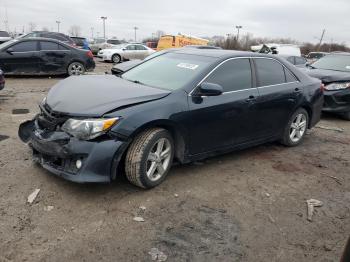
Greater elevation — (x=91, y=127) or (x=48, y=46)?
(x=48, y=46)

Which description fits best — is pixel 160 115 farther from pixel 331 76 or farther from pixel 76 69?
pixel 76 69

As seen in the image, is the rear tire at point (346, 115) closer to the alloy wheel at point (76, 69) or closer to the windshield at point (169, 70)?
the windshield at point (169, 70)

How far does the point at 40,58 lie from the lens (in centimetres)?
1226

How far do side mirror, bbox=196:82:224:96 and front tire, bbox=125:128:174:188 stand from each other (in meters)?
0.66

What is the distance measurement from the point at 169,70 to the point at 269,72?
1643mm

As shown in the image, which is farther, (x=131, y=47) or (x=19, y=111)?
(x=131, y=47)

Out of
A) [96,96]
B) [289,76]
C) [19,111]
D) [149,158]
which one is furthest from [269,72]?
[19,111]

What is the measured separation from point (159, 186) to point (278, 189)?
58.6 inches

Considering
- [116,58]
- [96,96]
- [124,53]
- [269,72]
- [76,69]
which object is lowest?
[116,58]

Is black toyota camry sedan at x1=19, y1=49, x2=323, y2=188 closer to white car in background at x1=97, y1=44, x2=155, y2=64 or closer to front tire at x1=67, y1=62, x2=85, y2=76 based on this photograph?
front tire at x1=67, y1=62, x2=85, y2=76

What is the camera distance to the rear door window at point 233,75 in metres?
4.73

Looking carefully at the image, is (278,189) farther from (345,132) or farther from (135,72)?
(345,132)

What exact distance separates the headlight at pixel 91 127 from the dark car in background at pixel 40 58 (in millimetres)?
9439

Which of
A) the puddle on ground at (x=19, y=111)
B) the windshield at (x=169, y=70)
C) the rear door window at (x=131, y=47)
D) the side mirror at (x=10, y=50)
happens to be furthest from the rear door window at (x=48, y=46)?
the rear door window at (x=131, y=47)
